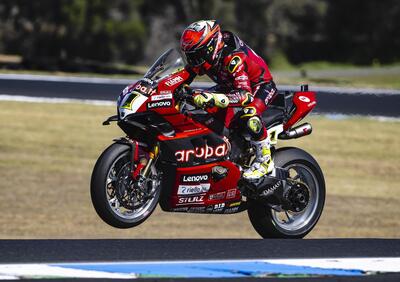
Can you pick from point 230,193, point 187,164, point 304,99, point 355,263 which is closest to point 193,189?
point 187,164

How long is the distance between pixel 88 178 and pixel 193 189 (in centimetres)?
979

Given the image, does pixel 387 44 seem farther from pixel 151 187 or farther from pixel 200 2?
pixel 151 187

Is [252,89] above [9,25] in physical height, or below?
above

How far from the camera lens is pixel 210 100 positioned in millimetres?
8367

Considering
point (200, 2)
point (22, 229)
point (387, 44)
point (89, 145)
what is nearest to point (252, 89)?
point (22, 229)

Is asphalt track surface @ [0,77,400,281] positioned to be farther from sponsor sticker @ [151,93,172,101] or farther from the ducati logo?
sponsor sticker @ [151,93,172,101]

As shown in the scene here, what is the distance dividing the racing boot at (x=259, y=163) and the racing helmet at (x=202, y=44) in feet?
2.71

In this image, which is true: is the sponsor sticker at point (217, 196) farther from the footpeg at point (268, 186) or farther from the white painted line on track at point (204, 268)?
the white painted line on track at point (204, 268)

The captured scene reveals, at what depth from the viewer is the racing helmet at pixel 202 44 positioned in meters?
8.48

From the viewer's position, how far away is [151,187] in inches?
330

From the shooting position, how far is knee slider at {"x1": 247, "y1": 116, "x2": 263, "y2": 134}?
28.3 feet

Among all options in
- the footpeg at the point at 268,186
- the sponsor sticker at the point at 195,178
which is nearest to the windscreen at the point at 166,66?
the sponsor sticker at the point at 195,178

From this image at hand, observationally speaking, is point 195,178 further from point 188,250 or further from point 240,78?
point 188,250

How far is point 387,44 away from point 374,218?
1831 inches
